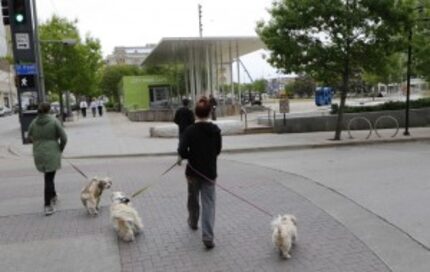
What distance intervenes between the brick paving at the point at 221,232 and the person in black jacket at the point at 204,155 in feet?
1.19

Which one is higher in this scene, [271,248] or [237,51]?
[237,51]

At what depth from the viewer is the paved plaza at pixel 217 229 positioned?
5.64 m

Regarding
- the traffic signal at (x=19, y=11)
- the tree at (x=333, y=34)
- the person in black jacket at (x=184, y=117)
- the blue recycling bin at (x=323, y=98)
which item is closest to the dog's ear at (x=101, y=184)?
the person in black jacket at (x=184, y=117)

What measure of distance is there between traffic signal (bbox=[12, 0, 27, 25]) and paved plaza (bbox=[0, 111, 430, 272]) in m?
7.15

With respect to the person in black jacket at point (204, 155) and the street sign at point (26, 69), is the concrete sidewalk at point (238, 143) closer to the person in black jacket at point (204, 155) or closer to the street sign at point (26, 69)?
the street sign at point (26, 69)

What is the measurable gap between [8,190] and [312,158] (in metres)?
7.48

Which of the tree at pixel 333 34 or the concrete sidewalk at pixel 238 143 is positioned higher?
the tree at pixel 333 34

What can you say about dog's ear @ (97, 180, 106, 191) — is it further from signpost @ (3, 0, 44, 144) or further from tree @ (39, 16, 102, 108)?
tree @ (39, 16, 102, 108)

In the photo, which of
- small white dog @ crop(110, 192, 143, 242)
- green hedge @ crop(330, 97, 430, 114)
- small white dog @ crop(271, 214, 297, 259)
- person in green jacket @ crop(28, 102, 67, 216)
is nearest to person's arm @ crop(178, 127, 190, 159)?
small white dog @ crop(110, 192, 143, 242)

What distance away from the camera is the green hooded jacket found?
8086 mm

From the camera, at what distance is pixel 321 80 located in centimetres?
1853

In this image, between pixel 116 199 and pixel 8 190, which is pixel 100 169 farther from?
pixel 116 199

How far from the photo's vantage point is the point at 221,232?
6770 mm

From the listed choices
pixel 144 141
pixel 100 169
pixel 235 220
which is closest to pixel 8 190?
pixel 100 169
